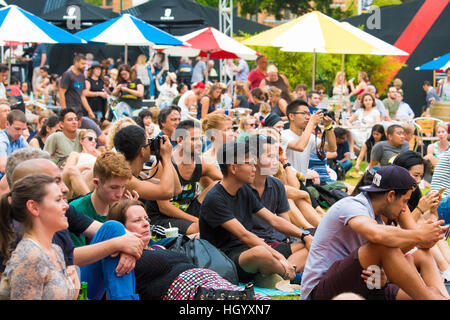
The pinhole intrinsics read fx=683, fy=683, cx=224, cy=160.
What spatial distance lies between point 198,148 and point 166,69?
46.2 ft

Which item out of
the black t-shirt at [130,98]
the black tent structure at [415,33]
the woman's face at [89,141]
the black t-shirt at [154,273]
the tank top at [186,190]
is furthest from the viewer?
the black tent structure at [415,33]

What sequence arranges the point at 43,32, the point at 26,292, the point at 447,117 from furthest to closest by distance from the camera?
the point at 447,117 < the point at 43,32 < the point at 26,292

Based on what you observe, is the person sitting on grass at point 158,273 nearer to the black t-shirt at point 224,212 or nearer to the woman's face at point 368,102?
the black t-shirt at point 224,212

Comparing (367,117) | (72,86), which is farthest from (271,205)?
(367,117)

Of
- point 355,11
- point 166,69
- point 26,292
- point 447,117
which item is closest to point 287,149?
point 26,292

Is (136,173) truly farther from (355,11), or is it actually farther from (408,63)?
(355,11)

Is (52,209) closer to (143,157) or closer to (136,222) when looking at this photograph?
(136,222)

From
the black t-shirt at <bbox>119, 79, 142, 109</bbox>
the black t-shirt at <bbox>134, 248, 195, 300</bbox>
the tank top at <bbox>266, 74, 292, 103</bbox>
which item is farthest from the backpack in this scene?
the tank top at <bbox>266, 74, 292, 103</bbox>

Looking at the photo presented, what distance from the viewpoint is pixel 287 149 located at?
8320mm

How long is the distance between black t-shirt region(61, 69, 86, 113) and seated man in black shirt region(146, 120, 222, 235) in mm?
6153

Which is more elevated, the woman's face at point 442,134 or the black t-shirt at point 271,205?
the woman's face at point 442,134

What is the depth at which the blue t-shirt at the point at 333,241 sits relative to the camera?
14.0 ft

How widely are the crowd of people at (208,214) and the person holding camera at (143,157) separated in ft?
0.04

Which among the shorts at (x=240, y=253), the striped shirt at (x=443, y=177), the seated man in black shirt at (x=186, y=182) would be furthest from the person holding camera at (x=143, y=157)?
the striped shirt at (x=443, y=177)
